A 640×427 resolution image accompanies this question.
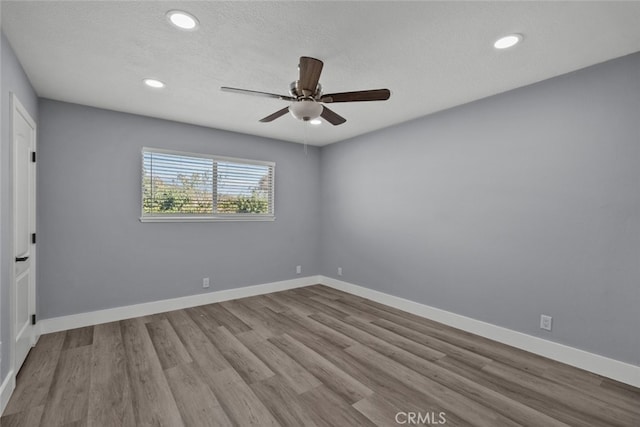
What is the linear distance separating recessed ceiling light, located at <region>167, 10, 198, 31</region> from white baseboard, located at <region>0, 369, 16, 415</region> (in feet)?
8.65

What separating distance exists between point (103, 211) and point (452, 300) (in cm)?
426

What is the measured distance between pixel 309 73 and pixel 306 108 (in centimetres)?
28

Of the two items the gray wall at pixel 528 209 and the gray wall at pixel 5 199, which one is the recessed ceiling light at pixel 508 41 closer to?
the gray wall at pixel 528 209

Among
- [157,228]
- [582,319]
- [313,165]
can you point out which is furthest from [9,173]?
[582,319]

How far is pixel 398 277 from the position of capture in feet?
13.0

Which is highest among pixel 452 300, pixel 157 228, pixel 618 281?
pixel 157 228

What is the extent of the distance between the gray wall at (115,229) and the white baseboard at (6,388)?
1250mm

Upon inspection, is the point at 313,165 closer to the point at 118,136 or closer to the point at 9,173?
the point at 118,136

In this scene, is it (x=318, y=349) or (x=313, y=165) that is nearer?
(x=318, y=349)

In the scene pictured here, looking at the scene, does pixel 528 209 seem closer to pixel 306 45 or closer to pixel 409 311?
pixel 409 311

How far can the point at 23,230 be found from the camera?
97.3 inches

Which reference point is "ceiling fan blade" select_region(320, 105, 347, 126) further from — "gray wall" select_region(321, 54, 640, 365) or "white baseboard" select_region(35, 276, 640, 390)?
"white baseboard" select_region(35, 276, 640, 390)

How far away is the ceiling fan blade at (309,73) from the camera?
6.09 feet

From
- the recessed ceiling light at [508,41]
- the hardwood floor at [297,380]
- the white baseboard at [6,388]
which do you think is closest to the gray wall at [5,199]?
the white baseboard at [6,388]
